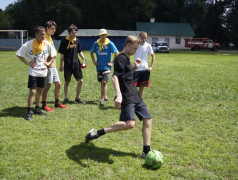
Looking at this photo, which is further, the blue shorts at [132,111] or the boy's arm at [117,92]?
the blue shorts at [132,111]

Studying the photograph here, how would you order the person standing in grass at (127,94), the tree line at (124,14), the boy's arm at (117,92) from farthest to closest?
the tree line at (124,14)
the person standing in grass at (127,94)
the boy's arm at (117,92)

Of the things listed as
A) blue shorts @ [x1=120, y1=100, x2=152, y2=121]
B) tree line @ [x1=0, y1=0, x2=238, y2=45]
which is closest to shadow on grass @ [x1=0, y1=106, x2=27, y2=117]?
blue shorts @ [x1=120, y1=100, x2=152, y2=121]

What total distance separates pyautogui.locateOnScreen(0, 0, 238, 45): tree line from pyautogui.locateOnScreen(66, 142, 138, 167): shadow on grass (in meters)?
52.5

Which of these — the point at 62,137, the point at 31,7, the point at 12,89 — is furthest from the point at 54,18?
the point at 62,137

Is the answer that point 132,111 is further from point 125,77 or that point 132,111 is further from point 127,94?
point 125,77

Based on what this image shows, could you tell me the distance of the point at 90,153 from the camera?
4336 millimetres

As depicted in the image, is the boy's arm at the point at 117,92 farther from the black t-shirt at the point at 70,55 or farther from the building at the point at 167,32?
the building at the point at 167,32

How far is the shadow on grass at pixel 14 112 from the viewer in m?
6.34

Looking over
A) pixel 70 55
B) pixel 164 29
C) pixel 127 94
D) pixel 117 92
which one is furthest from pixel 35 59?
pixel 164 29

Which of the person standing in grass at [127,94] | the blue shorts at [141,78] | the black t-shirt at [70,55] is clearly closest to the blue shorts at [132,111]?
the person standing in grass at [127,94]

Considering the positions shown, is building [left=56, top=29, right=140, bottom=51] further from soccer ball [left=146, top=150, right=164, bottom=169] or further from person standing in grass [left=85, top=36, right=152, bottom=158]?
soccer ball [left=146, top=150, right=164, bottom=169]

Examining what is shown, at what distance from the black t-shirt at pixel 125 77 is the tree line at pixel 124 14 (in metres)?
52.6

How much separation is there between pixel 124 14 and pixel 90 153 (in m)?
59.2

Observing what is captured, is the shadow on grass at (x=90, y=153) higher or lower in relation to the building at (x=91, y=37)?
lower
